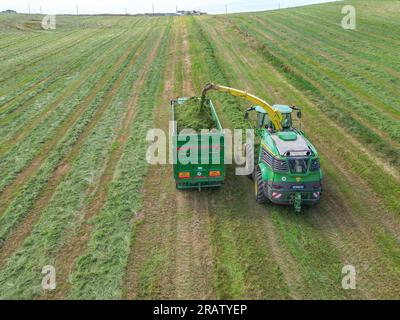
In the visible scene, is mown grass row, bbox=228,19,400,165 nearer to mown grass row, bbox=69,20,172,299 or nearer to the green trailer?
the green trailer

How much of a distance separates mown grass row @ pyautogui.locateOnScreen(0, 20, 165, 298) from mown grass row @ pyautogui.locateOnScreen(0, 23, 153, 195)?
2.27 meters

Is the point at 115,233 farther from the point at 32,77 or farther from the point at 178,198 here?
the point at 32,77

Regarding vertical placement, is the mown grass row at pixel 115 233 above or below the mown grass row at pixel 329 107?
below

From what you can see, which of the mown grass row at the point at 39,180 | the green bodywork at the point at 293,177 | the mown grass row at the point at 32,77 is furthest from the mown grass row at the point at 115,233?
the mown grass row at the point at 32,77

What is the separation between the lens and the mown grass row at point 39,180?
11.6 meters

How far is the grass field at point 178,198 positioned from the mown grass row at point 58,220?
0.05 meters

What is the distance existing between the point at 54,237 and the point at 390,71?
27045 millimetres

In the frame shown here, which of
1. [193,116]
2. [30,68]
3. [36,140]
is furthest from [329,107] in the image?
[30,68]

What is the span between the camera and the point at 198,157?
40.7 ft

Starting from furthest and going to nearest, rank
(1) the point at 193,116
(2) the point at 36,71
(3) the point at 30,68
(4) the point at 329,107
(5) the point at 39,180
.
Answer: (3) the point at 30,68 < (2) the point at 36,71 < (4) the point at 329,107 < (1) the point at 193,116 < (5) the point at 39,180

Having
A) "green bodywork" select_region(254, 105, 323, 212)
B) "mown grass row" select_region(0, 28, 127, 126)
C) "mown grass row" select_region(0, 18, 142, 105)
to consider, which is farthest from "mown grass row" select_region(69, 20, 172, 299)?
"mown grass row" select_region(0, 18, 142, 105)

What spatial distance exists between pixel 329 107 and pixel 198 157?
40.0 ft

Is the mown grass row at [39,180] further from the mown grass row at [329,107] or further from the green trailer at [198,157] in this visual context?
the mown grass row at [329,107]

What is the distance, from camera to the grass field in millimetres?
Result: 9164
